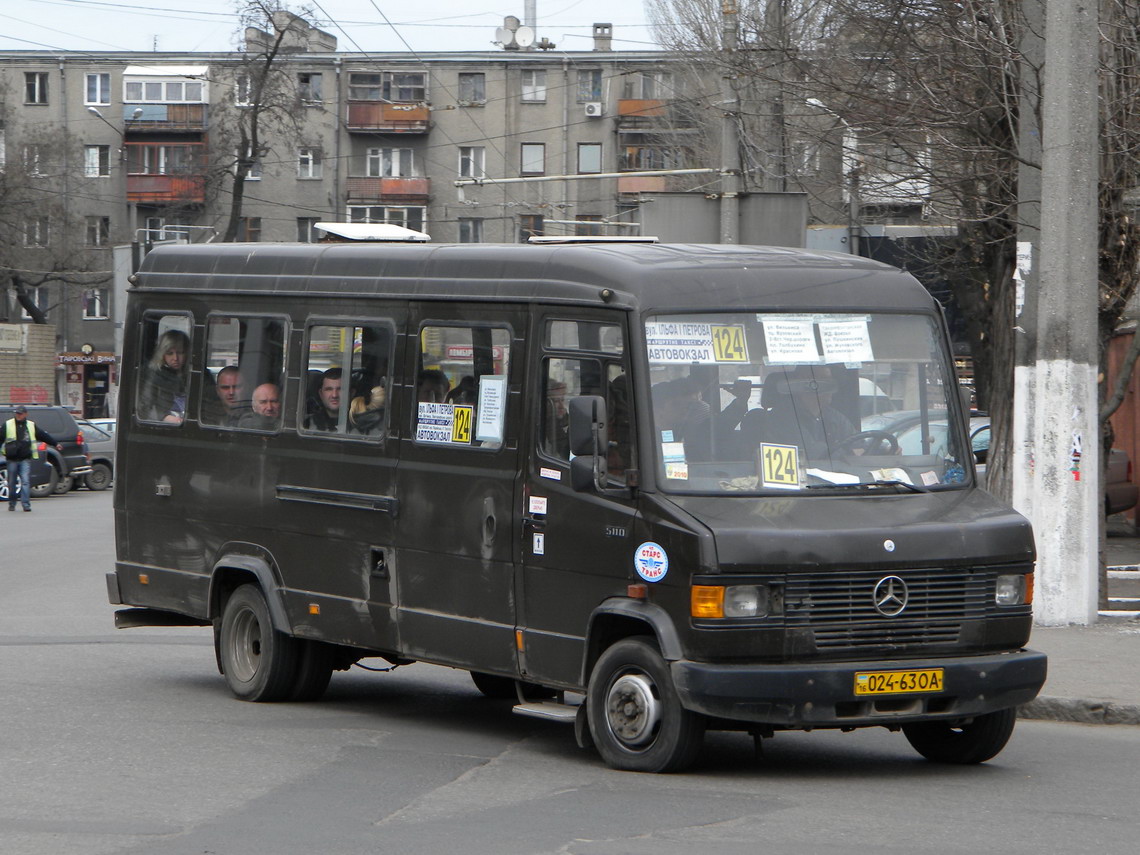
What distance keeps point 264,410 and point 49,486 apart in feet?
92.2

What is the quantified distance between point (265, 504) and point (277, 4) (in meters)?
43.6

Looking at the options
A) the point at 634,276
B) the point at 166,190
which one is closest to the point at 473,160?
the point at 166,190

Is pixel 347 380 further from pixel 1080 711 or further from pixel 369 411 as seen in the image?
pixel 1080 711

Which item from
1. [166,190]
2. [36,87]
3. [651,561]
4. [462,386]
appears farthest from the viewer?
[36,87]

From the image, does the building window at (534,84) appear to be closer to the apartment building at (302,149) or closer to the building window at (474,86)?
the apartment building at (302,149)

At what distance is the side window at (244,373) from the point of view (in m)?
10.5

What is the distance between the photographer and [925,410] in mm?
8586

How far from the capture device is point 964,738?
27.7ft

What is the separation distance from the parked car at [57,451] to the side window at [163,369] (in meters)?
25.2

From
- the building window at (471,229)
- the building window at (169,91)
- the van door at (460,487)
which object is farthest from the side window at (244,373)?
the building window at (169,91)

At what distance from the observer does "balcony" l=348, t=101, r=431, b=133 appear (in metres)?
69.4

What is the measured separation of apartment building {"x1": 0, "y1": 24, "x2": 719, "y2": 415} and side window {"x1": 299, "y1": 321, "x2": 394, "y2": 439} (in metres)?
57.4

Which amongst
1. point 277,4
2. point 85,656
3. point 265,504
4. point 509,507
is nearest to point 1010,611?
point 509,507

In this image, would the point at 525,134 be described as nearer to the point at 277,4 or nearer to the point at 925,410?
the point at 277,4
